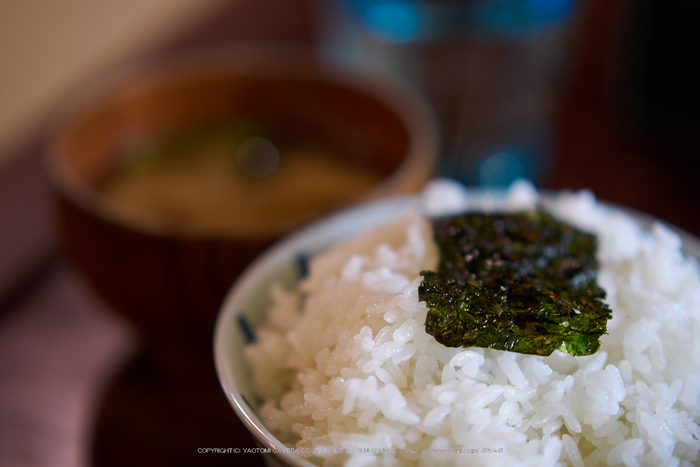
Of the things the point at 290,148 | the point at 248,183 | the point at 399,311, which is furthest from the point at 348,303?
the point at 290,148

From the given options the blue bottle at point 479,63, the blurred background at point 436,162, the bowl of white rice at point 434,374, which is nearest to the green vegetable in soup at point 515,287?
the bowl of white rice at point 434,374

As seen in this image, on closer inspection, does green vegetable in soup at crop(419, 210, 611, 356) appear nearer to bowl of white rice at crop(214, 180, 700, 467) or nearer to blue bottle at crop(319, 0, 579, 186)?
bowl of white rice at crop(214, 180, 700, 467)

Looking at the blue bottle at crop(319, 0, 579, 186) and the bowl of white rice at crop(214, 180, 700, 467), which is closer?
the bowl of white rice at crop(214, 180, 700, 467)

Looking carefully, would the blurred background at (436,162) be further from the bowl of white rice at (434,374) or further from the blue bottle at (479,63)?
the bowl of white rice at (434,374)

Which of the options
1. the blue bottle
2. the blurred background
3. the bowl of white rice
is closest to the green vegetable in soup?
the bowl of white rice

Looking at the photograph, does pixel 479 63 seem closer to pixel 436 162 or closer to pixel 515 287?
pixel 436 162
